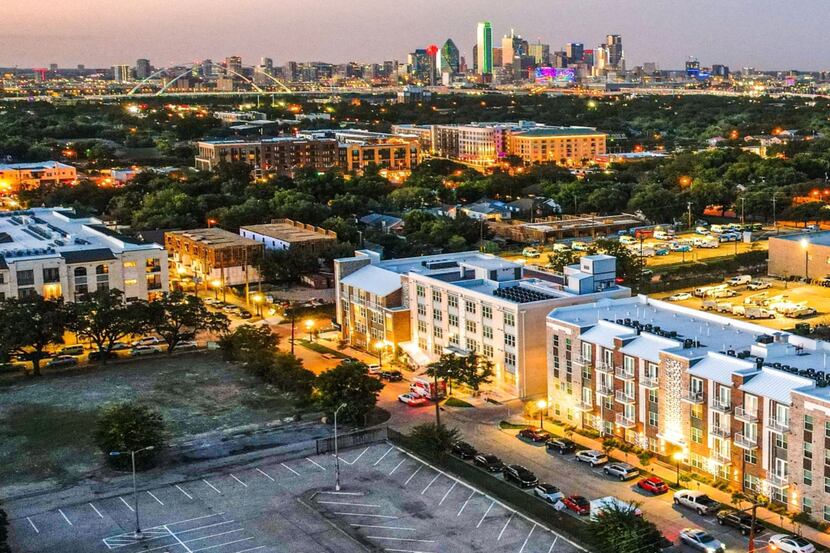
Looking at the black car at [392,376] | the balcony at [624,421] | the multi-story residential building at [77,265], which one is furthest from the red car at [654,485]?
the multi-story residential building at [77,265]

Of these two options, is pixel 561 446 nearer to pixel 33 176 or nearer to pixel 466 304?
pixel 466 304

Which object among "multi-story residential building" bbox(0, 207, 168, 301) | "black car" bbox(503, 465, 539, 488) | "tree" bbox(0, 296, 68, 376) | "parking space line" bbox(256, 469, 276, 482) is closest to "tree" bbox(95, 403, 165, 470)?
"parking space line" bbox(256, 469, 276, 482)

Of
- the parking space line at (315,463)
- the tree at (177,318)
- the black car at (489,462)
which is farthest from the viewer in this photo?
the tree at (177,318)

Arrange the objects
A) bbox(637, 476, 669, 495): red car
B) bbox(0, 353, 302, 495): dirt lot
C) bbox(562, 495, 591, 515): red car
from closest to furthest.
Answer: bbox(562, 495, 591, 515): red car → bbox(637, 476, 669, 495): red car → bbox(0, 353, 302, 495): dirt lot

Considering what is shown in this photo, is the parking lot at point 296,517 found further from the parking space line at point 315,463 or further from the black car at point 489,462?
the black car at point 489,462

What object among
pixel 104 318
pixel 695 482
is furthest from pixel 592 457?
pixel 104 318

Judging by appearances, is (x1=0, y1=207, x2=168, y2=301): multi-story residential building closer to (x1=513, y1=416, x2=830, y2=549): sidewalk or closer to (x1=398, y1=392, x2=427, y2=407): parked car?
(x1=398, y1=392, x2=427, y2=407): parked car
